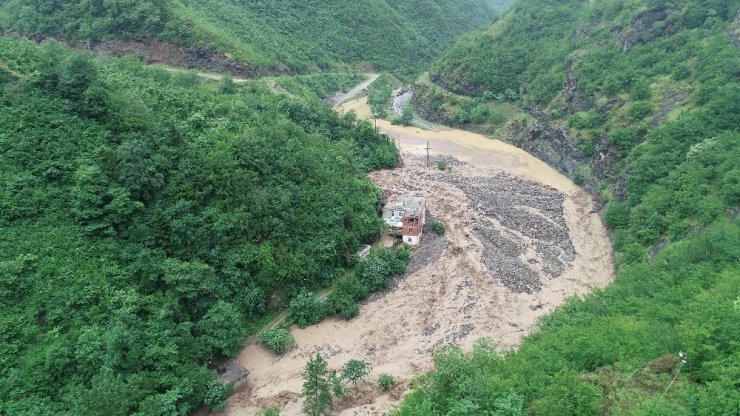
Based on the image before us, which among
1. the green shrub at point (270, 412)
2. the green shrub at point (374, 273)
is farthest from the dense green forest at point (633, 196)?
the green shrub at point (374, 273)

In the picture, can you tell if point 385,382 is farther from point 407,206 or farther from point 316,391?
point 407,206

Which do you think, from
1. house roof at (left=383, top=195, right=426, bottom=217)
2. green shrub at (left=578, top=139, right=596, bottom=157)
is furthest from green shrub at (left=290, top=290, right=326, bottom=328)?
green shrub at (left=578, top=139, right=596, bottom=157)

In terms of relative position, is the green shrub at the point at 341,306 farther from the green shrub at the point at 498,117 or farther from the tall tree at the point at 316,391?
the green shrub at the point at 498,117

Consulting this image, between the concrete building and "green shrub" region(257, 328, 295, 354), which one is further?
the concrete building

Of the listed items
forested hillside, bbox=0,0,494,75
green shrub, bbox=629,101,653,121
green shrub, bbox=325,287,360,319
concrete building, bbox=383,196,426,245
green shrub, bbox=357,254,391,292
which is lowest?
green shrub, bbox=325,287,360,319

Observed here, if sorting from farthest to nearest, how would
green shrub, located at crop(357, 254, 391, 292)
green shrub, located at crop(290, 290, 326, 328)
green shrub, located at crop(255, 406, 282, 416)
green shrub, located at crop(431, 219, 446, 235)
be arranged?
green shrub, located at crop(431, 219, 446, 235) → green shrub, located at crop(357, 254, 391, 292) → green shrub, located at crop(290, 290, 326, 328) → green shrub, located at crop(255, 406, 282, 416)

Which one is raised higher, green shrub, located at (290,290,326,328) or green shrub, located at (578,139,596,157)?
green shrub, located at (578,139,596,157)

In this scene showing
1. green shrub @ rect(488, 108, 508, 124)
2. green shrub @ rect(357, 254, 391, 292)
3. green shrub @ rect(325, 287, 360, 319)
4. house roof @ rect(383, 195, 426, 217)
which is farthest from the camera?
green shrub @ rect(488, 108, 508, 124)

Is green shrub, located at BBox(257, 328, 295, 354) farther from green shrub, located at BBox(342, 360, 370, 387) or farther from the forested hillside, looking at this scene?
the forested hillside
